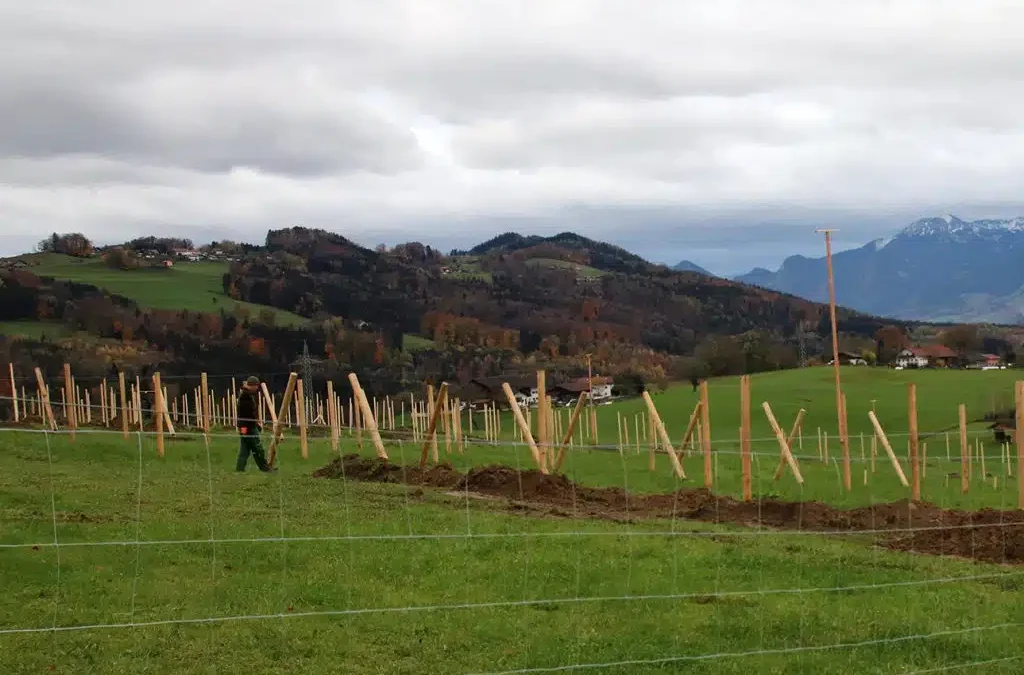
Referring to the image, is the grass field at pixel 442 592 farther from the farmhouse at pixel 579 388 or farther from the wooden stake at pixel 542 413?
the farmhouse at pixel 579 388

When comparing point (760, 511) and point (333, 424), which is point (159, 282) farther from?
point (760, 511)

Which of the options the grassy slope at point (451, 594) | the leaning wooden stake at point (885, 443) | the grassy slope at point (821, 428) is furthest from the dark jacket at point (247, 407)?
the leaning wooden stake at point (885, 443)

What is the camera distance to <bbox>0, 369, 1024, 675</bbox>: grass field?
1004 centimetres

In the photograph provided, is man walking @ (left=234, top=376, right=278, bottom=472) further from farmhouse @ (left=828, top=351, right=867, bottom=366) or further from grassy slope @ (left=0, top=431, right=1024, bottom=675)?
farmhouse @ (left=828, top=351, right=867, bottom=366)

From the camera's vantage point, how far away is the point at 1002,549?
16.4 metres

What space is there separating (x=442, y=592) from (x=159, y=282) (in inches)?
5351

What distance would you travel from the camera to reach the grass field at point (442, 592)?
10039 mm

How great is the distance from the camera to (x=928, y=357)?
134750 millimetres

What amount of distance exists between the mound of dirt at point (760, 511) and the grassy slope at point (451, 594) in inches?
48.2

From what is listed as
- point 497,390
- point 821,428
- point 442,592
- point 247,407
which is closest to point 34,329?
point 497,390

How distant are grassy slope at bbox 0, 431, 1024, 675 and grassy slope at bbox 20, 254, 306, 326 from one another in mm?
111626

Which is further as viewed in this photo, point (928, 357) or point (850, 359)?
point (928, 357)

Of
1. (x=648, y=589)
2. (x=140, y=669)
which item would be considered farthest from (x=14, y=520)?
(x=648, y=589)

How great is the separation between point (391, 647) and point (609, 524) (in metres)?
7.99
